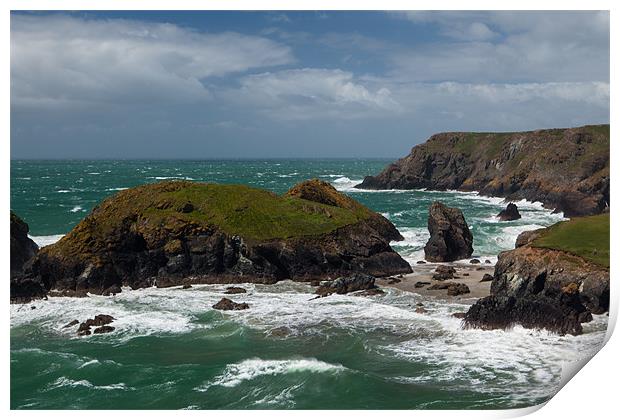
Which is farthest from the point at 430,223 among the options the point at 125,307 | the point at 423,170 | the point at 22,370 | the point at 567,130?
the point at 423,170

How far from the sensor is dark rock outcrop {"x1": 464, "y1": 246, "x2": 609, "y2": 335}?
106 feet

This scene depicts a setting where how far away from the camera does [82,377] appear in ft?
90.7

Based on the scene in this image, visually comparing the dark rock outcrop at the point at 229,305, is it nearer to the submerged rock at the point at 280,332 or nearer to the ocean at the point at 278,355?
the ocean at the point at 278,355

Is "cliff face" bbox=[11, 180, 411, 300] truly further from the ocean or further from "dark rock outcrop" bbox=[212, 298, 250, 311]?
"dark rock outcrop" bbox=[212, 298, 250, 311]

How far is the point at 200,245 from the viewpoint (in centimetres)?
4969

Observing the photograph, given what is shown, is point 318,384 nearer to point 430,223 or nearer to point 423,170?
point 430,223

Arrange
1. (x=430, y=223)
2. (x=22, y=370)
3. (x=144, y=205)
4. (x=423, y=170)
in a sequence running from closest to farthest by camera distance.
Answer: (x=22, y=370), (x=144, y=205), (x=430, y=223), (x=423, y=170)

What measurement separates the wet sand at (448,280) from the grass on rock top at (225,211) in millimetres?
7573

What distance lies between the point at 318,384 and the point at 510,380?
323 inches

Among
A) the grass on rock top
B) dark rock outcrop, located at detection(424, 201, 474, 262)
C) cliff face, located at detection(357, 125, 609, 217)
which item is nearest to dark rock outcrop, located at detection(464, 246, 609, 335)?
dark rock outcrop, located at detection(424, 201, 474, 262)

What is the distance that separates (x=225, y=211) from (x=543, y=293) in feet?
90.1

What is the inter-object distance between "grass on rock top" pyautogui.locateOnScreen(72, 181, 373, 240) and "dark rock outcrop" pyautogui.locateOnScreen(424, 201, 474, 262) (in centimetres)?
742

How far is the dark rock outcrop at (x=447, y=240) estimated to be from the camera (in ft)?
187

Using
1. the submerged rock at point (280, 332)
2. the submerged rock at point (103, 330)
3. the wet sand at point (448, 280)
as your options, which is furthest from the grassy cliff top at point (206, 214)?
the submerged rock at point (280, 332)
